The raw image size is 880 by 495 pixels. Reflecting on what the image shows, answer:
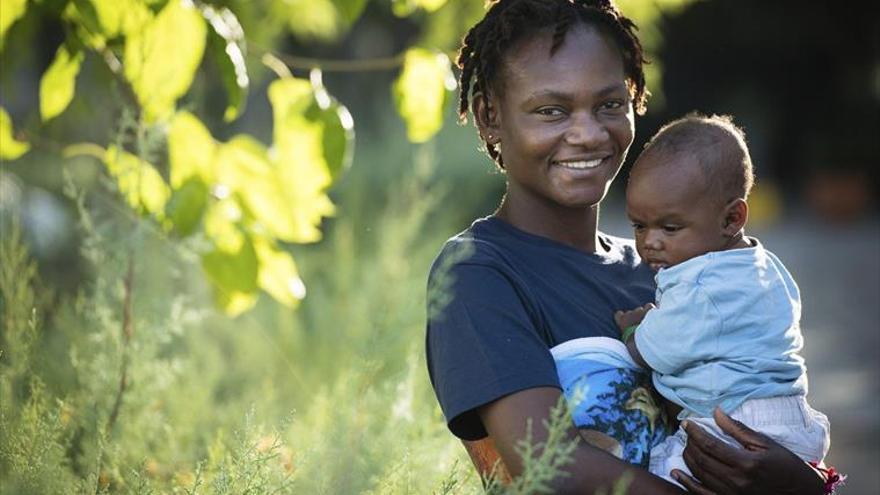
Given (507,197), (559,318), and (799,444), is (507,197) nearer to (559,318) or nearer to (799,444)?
(559,318)

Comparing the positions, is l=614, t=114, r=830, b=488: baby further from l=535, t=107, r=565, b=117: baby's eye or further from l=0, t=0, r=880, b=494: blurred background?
l=0, t=0, r=880, b=494: blurred background

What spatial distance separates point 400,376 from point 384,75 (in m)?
9.90

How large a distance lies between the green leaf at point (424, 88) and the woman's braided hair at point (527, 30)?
44cm

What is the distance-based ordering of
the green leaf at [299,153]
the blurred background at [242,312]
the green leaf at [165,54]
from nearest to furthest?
the blurred background at [242,312]
the green leaf at [165,54]
the green leaf at [299,153]

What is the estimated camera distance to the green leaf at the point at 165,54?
2.65m

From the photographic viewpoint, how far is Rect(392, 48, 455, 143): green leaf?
3.04 metres

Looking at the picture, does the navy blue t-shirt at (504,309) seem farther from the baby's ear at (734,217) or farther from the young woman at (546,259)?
the baby's ear at (734,217)

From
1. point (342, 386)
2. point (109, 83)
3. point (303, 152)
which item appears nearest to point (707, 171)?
point (342, 386)

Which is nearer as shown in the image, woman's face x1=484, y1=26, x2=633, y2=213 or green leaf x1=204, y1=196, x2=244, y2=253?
woman's face x1=484, y1=26, x2=633, y2=213

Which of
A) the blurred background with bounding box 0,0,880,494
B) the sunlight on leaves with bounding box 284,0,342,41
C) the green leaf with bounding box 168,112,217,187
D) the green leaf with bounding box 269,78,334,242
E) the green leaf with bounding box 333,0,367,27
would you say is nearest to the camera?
the blurred background with bounding box 0,0,880,494

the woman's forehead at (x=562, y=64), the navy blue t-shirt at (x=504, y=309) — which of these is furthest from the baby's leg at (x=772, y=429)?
the woman's forehead at (x=562, y=64)

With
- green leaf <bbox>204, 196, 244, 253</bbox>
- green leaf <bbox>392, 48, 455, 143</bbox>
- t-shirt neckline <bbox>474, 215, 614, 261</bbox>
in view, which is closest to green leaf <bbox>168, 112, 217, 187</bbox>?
green leaf <bbox>204, 196, 244, 253</bbox>

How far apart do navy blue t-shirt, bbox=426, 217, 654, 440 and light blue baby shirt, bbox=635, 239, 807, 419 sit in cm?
15

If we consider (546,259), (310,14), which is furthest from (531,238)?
(310,14)
